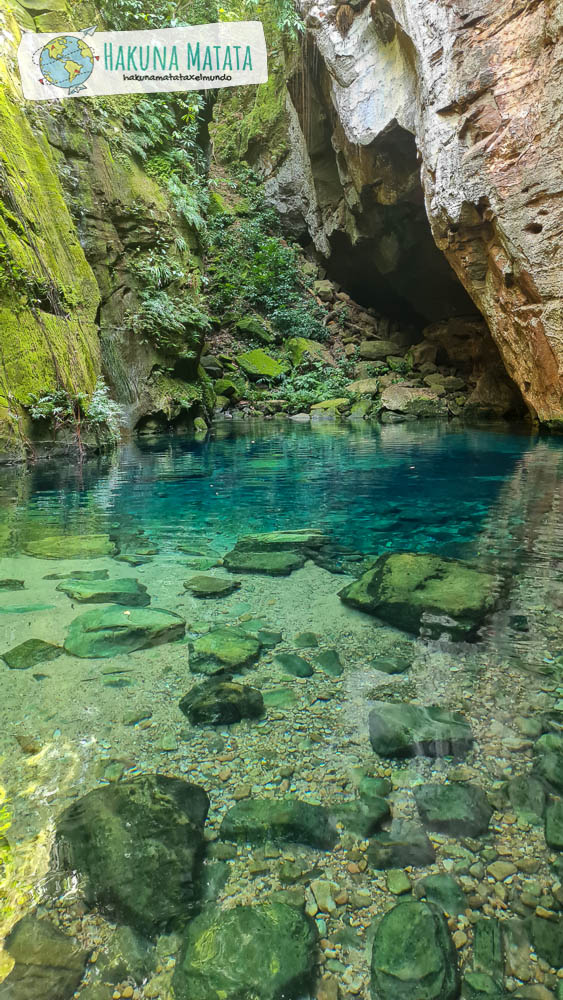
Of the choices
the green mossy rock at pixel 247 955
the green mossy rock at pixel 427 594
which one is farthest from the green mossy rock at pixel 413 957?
the green mossy rock at pixel 427 594

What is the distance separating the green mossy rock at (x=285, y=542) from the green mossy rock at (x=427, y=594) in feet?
A: 2.14

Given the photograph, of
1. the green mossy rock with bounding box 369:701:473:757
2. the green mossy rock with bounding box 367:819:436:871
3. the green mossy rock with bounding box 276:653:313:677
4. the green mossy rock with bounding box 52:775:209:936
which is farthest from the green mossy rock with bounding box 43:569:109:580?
the green mossy rock with bounding box 367:819:436:871

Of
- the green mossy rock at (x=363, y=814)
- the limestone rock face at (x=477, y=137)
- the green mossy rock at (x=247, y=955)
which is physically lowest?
the green mossy rock at (x=247, y=955)

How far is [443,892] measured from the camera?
977mm

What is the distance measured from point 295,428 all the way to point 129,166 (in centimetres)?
668

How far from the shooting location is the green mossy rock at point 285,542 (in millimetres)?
3193

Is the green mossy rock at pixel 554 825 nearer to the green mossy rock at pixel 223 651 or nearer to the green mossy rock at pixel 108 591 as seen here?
the green mossy rock at pixel 223 651

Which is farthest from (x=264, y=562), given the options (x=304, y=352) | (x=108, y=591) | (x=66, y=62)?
(x=304, y=352)

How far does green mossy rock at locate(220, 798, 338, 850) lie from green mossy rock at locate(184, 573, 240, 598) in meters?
1.39

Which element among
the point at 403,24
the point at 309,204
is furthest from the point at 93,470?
the point at 309,204

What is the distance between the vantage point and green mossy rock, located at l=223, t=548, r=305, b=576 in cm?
286

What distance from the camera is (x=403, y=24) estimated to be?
8953 mm

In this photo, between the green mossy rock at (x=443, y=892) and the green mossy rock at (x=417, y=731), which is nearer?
the green mossy rock at (x=443, y=892)

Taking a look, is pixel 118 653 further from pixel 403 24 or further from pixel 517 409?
pixel 517 409
